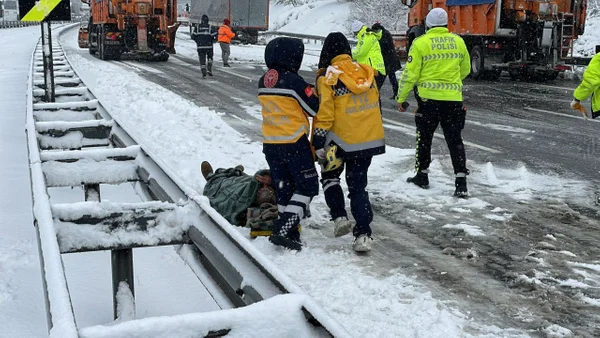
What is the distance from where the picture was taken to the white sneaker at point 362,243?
5.43 m

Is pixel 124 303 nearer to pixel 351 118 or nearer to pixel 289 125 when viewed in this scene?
pixel 289 125

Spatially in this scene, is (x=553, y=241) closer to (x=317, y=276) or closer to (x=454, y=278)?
(x=454, y=278)

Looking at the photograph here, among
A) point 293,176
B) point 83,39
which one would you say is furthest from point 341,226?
point 83,39

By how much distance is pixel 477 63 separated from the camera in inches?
822

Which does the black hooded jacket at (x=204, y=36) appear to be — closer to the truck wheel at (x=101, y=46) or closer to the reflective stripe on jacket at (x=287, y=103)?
the truck wheel at (x=101, y=46)

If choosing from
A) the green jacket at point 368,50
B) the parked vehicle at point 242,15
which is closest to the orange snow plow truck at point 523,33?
the green jacket at point 368,50

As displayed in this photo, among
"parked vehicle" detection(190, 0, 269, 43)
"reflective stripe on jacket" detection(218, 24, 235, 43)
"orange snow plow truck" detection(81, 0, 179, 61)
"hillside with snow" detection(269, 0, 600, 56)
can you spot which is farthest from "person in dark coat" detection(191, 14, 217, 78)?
"hillside with snow" detection(269, 0, 600, 56)

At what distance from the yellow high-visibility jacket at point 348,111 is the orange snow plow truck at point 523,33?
49.1 feet

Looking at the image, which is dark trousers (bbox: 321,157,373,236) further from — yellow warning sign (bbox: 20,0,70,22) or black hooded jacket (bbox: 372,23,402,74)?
black hooded jacket (bbox: 372,23,402,74)

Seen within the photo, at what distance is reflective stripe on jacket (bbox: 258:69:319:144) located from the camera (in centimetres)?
528

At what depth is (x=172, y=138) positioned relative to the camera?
9.85 meters

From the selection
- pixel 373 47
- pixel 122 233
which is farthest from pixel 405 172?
pixel 122 233

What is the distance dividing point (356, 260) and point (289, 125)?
114cm

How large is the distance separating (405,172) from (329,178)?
8.90 feet
